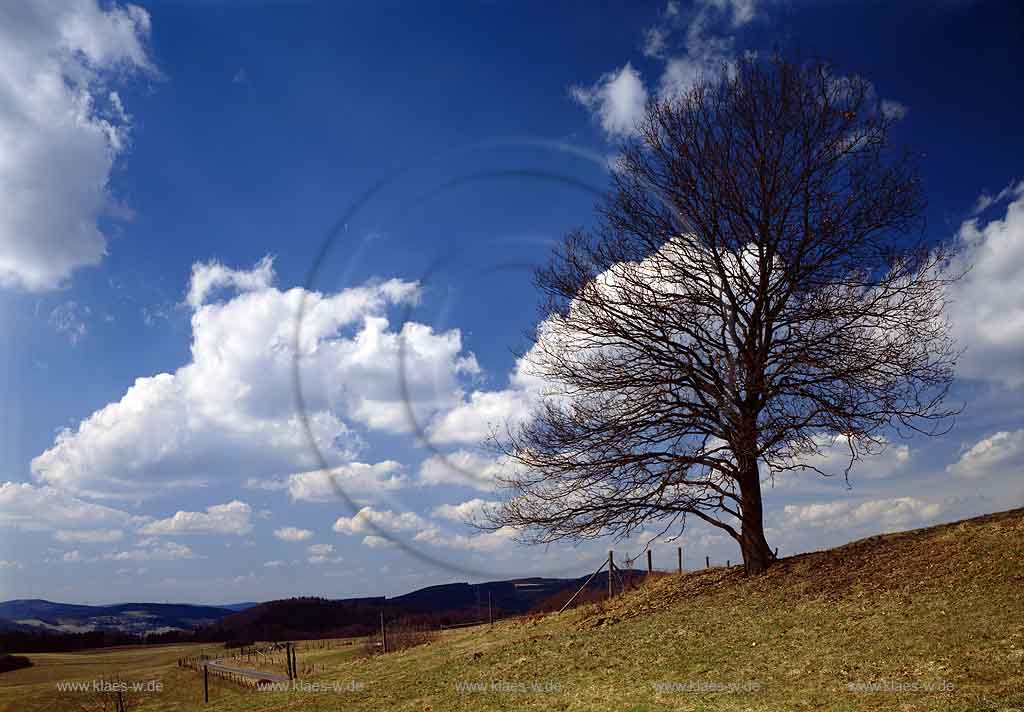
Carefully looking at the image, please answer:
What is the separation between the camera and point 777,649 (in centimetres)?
1340

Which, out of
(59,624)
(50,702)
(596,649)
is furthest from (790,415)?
(59,624)

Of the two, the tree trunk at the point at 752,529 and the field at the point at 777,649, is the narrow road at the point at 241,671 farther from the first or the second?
the tree trunk at the point at 752,529

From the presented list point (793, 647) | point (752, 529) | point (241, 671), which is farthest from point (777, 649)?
point (241, 671)

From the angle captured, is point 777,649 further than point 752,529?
No

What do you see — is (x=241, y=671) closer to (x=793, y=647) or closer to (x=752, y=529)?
(x=752, y=529)

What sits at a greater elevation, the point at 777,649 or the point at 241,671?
the point at 777,649

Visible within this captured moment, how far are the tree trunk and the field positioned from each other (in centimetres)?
57

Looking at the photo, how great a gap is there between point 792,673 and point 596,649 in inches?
218

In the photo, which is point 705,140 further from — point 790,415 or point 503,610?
point 503,610

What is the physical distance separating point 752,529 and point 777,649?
7337 millimetres

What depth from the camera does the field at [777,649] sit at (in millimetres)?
10602

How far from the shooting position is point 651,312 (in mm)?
20672

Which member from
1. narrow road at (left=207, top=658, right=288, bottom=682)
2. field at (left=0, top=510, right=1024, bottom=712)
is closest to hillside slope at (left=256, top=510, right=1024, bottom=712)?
field at (left=0, top=510, right=1024, bottom=712)

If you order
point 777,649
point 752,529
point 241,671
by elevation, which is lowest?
point 241,671
